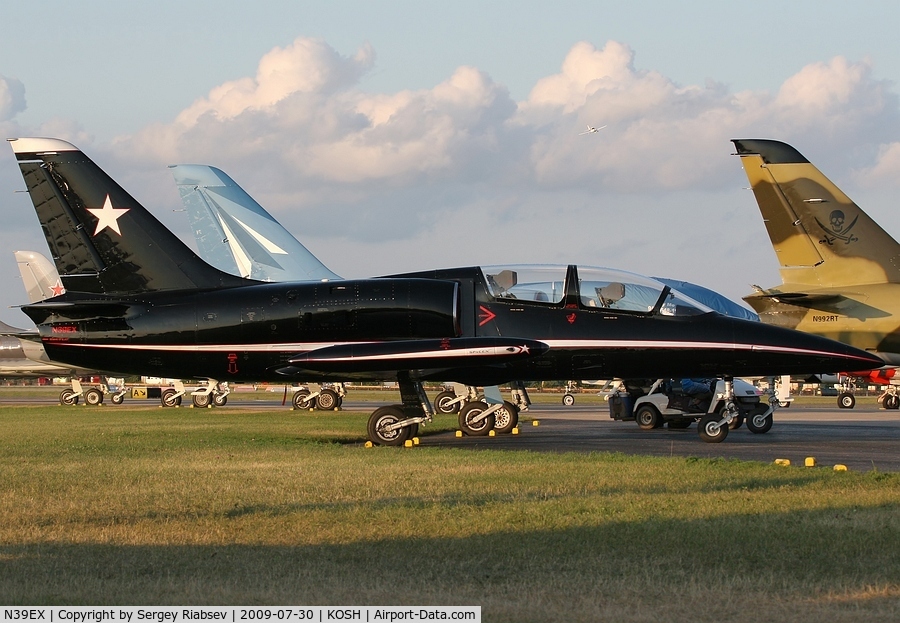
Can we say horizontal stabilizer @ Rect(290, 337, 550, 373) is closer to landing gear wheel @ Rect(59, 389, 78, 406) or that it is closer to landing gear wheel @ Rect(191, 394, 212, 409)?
landing gear wheel @ Rect(191, 394, 212, 409)

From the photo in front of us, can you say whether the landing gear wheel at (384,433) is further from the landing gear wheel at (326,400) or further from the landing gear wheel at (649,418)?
the landing gear wheel at (326,400)

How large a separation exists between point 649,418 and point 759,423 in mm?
3311

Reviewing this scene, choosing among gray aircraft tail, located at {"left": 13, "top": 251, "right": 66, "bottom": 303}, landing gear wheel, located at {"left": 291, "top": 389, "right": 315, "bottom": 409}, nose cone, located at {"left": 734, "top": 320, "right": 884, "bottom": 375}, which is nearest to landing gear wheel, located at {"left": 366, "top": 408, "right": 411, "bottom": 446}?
nose cone, located at {"left": 734, "top": 320, "right": 884, "bottom": 375}

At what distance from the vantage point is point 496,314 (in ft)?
60.4

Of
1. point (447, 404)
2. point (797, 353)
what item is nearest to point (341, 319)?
point (797, 353)

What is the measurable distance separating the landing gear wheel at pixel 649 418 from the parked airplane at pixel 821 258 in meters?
6.29

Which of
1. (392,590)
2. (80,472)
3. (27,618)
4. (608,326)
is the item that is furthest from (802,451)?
(27,618)

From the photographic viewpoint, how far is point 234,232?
1142 inches

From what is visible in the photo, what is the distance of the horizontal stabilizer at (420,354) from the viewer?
17.3m

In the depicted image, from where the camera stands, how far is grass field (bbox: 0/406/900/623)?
21.5 ft

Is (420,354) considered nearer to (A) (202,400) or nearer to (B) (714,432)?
(B) (714,432)

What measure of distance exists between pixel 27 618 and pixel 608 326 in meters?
13.3

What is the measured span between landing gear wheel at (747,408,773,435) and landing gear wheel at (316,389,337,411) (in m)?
19.5

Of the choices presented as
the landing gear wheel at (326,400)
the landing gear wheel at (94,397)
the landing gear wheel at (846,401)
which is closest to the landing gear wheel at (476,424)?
the landing gear wheel at (326,400)
